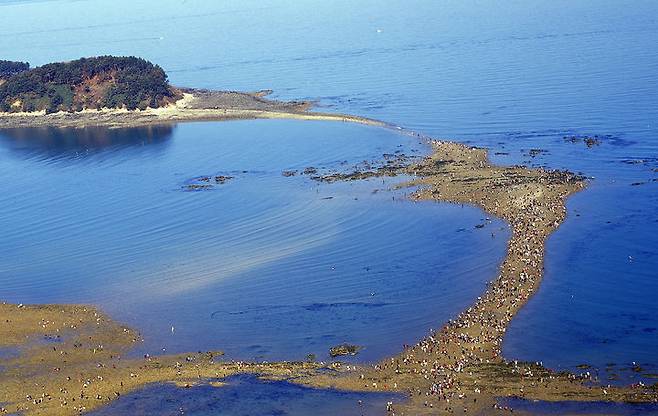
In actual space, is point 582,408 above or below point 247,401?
below

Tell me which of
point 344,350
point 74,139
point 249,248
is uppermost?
point 74,139

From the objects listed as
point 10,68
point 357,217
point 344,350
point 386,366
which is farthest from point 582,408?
point 10,68

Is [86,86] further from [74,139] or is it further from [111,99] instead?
[74,139]

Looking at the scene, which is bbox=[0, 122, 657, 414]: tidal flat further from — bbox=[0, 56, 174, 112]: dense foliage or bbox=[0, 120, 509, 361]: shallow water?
Answer: bbox=[0, 56, 174, 112]: dense foliage

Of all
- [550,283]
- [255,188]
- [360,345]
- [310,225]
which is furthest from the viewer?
[255,188]

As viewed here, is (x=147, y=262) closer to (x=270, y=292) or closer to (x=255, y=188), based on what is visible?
(x=270, y=292)

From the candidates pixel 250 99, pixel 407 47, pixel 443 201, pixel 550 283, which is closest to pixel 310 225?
pixel 443 201

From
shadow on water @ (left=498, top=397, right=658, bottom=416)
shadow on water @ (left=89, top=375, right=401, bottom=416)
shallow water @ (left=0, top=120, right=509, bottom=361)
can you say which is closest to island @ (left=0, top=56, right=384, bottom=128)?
shallow water @ (left=0, top=120, right=509, bottom=361)
